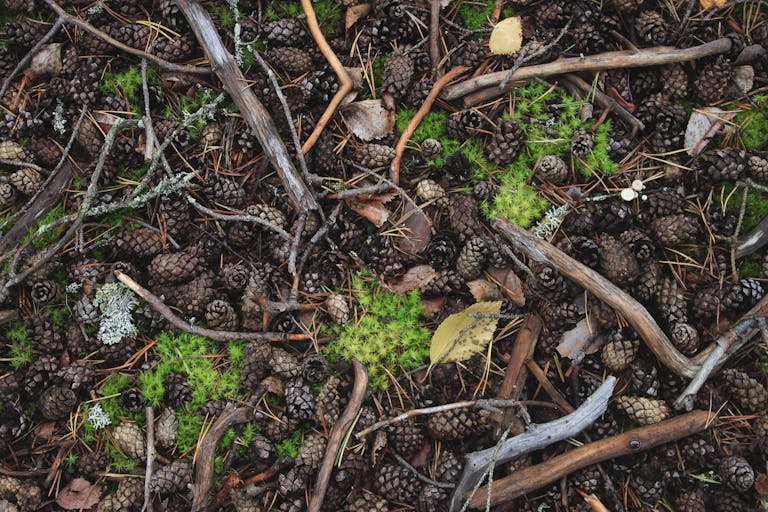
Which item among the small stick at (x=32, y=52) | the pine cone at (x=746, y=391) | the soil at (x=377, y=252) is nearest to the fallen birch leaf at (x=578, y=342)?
the soil at (x=377, y=252)

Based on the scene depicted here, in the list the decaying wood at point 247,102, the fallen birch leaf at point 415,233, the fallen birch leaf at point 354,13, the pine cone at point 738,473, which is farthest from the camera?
the fallen birch leaf at point 354,13

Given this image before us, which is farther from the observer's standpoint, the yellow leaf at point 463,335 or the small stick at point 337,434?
the yellow leaf at point 463,335

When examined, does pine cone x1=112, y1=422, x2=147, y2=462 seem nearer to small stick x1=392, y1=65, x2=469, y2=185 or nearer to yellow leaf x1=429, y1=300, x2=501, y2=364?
yellow leaf x1=429, y1=300, x2=501, y2=364

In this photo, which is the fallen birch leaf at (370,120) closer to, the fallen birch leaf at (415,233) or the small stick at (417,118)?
the small stick at (417,118)

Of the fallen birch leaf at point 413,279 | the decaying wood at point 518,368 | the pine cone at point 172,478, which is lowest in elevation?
the pine cone at point 172,478

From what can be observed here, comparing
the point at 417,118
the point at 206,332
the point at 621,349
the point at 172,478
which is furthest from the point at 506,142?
the point at 172,478

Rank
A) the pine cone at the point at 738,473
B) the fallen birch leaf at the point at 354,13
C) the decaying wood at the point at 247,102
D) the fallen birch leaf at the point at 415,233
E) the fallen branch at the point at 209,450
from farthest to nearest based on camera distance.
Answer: the fallen birch leaf at the point at 354,13 < the fallen birch leaf at the point at 415,233 < the decaying wood at the point at 247,102 < the fallen branch at the point at 209,450 < the pine cone at the point at 738,473

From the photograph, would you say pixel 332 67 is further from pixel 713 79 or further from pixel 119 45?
pixel 713 79

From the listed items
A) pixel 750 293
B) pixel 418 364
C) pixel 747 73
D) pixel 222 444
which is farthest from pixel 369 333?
pixel 747 73
